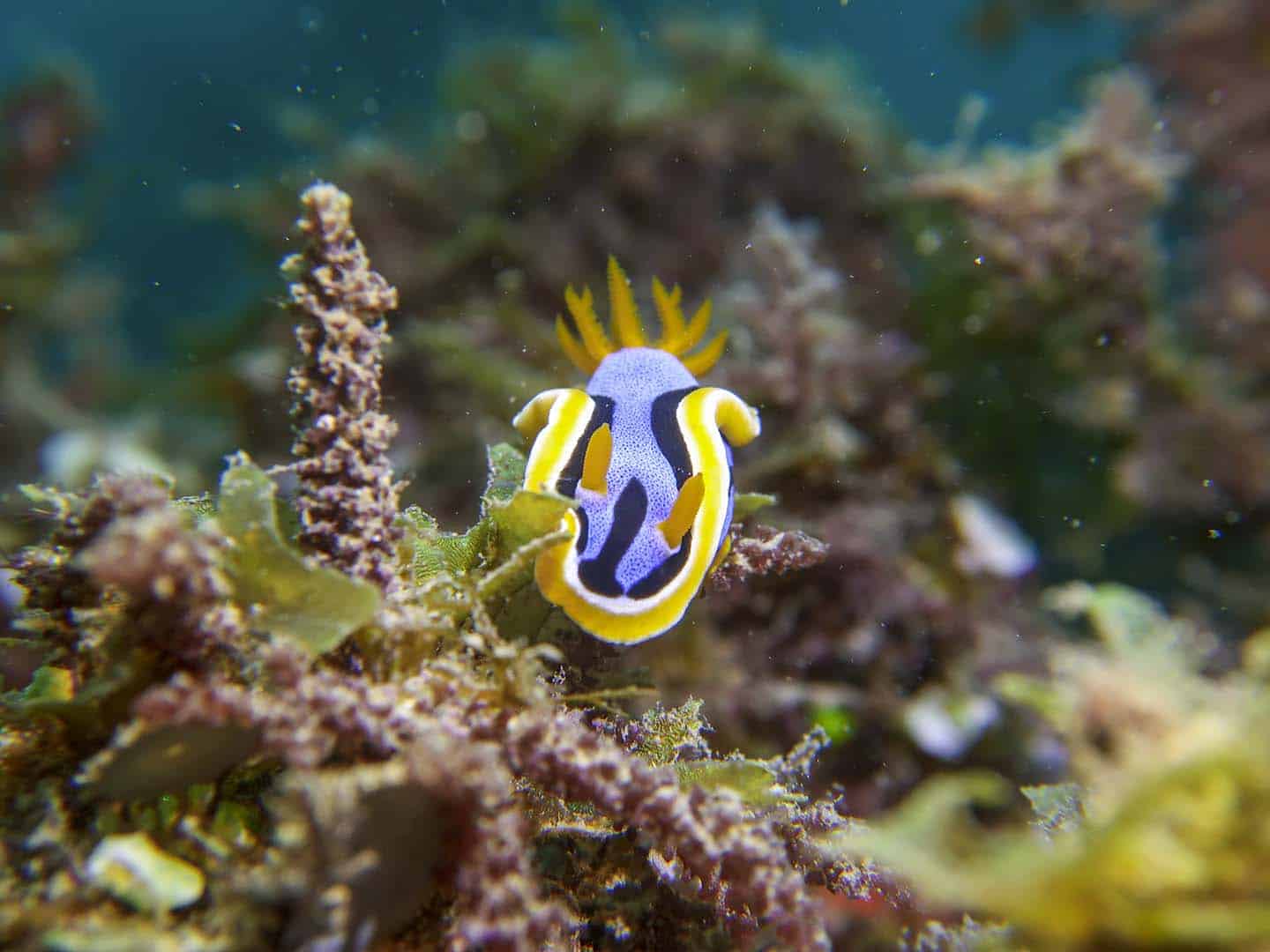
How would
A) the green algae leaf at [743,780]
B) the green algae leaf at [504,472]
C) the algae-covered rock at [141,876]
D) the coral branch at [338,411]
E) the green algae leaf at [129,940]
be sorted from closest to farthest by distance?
the green algae leaf at [129,940] < the algae-covered rock at [141,876] < the coral branch at [338,411] < the green algae leaf at [743,780] < the green algae leaf at [504,472]

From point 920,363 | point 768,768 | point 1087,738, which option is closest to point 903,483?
point 920,363

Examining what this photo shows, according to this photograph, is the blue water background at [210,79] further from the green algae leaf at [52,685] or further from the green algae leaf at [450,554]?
the green algae leaf at [52,685]

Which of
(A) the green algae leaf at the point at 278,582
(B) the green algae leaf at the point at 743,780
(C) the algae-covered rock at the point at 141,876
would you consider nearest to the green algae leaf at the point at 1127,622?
(B) the green algae leaf at the point at 743,780

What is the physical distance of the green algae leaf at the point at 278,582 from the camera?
145 centimetres

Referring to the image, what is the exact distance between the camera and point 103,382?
11344 millimetres

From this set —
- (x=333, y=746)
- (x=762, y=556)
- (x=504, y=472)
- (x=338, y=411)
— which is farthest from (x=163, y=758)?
(x=762, y=556)

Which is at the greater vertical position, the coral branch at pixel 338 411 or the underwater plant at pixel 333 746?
the coral branch at pixel 338 411

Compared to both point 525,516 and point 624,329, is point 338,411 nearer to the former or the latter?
point 525,516

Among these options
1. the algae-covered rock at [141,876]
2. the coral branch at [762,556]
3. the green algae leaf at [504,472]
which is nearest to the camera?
the algae-covered rock at [141,876]

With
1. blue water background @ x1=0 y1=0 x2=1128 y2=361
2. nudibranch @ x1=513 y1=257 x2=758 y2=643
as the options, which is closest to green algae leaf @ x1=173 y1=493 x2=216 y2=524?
nudibranch @ x1=513 y1=257 x2=758 y2=643

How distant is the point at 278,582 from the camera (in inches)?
58.1

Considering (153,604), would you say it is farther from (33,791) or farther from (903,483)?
(903,483)

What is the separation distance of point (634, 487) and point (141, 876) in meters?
1.32

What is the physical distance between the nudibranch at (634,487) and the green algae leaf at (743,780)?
14.4 inches
